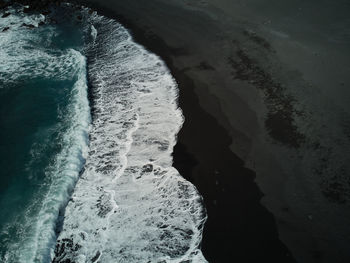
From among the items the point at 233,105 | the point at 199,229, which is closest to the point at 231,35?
the point at 233,105

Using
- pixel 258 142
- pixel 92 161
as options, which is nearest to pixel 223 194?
pixel 258 142

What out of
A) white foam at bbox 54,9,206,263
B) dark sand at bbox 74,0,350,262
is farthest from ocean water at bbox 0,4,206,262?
dark sand at bbox 74,0,350,262

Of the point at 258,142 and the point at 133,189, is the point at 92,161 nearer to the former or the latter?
the point at 133,189

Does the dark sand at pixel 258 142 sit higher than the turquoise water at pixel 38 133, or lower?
higher

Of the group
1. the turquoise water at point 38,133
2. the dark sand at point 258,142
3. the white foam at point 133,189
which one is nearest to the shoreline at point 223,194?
the dark sand at point 258,142

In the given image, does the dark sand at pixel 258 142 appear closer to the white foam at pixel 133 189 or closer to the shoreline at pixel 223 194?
the shoreline at pixel 223 194

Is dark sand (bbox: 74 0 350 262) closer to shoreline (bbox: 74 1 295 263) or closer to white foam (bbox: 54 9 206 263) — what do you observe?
shoreline (bbox: 74 1 295 263)
